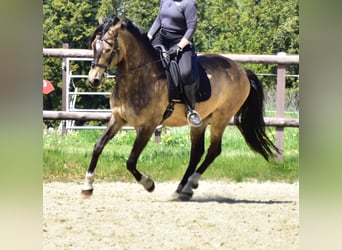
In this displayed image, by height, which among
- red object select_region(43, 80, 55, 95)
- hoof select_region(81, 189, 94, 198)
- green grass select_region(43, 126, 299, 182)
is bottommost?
hoof select_region(81, 189, 94, 198)

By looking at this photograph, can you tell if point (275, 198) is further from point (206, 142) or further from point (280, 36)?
point (280, 36)

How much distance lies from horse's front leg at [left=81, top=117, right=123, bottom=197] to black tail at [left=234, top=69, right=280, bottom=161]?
111cm

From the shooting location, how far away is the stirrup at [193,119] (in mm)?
4559

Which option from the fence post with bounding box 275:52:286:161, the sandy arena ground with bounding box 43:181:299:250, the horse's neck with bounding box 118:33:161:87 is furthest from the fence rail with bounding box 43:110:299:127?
the sandy arena ground with bounding box 43:181:299:250

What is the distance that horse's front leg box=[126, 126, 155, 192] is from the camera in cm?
441

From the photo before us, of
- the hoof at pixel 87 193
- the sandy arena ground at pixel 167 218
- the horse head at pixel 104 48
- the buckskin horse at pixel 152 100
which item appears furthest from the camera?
the hoof at pixel 87 193

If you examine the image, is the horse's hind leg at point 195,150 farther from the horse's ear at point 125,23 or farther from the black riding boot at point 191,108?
the horse's ear at point 125,23

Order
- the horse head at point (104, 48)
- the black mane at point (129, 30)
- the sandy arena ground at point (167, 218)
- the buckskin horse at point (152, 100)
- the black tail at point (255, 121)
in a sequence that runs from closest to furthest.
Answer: the sandy arena ground at point (167, 218) < the horse head at point (104, 48) < the black mane at point (129, 30) < the buckskin horse at point (152, 100) < the black tail at point (255, 121)

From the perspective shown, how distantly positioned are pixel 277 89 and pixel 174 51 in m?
0.98

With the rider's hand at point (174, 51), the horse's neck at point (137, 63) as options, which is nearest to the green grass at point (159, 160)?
the horse's neck at point (137, 63)

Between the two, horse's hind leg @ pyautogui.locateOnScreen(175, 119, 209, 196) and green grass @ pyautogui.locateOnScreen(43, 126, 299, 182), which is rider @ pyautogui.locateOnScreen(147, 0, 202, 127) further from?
green grass @ pyautogui.locateOnScreen(43, 126, 299, 182)

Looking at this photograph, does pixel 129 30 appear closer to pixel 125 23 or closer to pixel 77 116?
pixel 125 23
